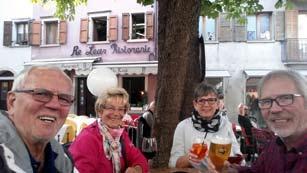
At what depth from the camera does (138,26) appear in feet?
66.5

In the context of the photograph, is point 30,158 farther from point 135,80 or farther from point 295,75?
point 135,80

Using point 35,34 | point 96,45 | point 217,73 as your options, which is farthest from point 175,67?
point 35,34

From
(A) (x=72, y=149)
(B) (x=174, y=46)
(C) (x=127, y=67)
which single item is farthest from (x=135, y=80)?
(A) (x=72, y=149)

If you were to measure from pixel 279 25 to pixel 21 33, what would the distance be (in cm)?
1224

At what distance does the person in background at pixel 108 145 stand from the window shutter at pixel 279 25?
1642 cm

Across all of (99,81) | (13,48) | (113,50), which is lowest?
(99,81)

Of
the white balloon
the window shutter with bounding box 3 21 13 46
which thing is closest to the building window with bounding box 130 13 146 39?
the window shutter with bounding box 3 21 13 46

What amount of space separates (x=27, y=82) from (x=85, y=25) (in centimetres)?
1944

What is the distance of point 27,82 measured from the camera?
1.88 m

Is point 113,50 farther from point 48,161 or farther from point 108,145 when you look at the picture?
point 48,161

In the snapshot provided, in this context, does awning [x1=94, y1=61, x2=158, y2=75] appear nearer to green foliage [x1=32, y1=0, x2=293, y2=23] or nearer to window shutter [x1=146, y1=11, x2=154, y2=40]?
window shutter [x1=146, y1=11, x2=154, y2=40]

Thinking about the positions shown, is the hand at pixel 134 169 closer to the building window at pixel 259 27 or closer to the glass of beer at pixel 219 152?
the glass of beer at pixel 219 152

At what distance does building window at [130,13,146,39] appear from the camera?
2014cm

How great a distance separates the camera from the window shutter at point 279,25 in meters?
18.5
